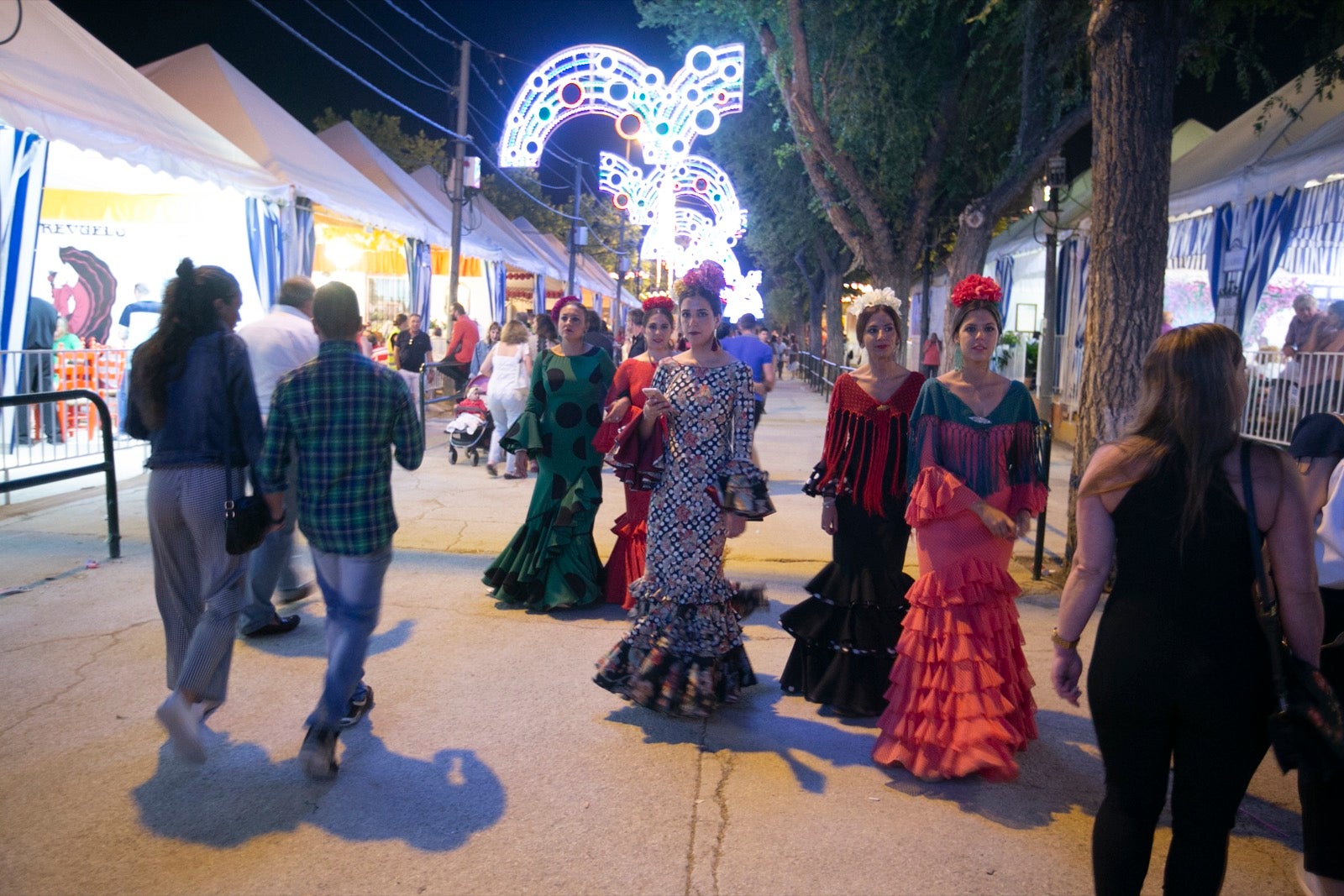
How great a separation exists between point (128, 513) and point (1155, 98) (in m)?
8.76

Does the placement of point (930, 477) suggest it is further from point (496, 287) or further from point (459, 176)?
point (496, 287)

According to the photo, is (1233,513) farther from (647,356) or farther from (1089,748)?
(647,356)

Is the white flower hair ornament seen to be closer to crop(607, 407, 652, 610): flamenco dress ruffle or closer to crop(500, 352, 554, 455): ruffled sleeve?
crop(607, 407, 652, 610): flamenco dress ruffle

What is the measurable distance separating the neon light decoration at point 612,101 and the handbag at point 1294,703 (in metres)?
16.8

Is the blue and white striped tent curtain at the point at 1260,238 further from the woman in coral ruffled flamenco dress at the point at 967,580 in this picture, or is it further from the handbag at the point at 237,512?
the handbag at the point at 237,512

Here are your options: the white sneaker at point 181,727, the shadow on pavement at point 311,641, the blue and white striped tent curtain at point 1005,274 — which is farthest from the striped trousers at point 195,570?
the blue and white striped tent curtain at point 1005,274

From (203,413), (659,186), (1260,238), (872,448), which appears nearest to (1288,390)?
(1260,238)

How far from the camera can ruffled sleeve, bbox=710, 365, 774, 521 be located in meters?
4.41

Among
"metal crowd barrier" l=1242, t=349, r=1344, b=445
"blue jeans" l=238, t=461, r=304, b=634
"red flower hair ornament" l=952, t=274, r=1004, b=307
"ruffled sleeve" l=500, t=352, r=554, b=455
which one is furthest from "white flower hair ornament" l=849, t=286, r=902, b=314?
"metal crowd barrier" l=1242, t=349, r=1344, b=445

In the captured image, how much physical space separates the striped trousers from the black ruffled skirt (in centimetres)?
253

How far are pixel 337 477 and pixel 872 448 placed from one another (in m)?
2.39

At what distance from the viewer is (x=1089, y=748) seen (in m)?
4.37

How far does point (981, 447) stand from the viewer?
4152mm

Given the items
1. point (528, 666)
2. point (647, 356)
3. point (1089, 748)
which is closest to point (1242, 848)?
point (1089, 748)
